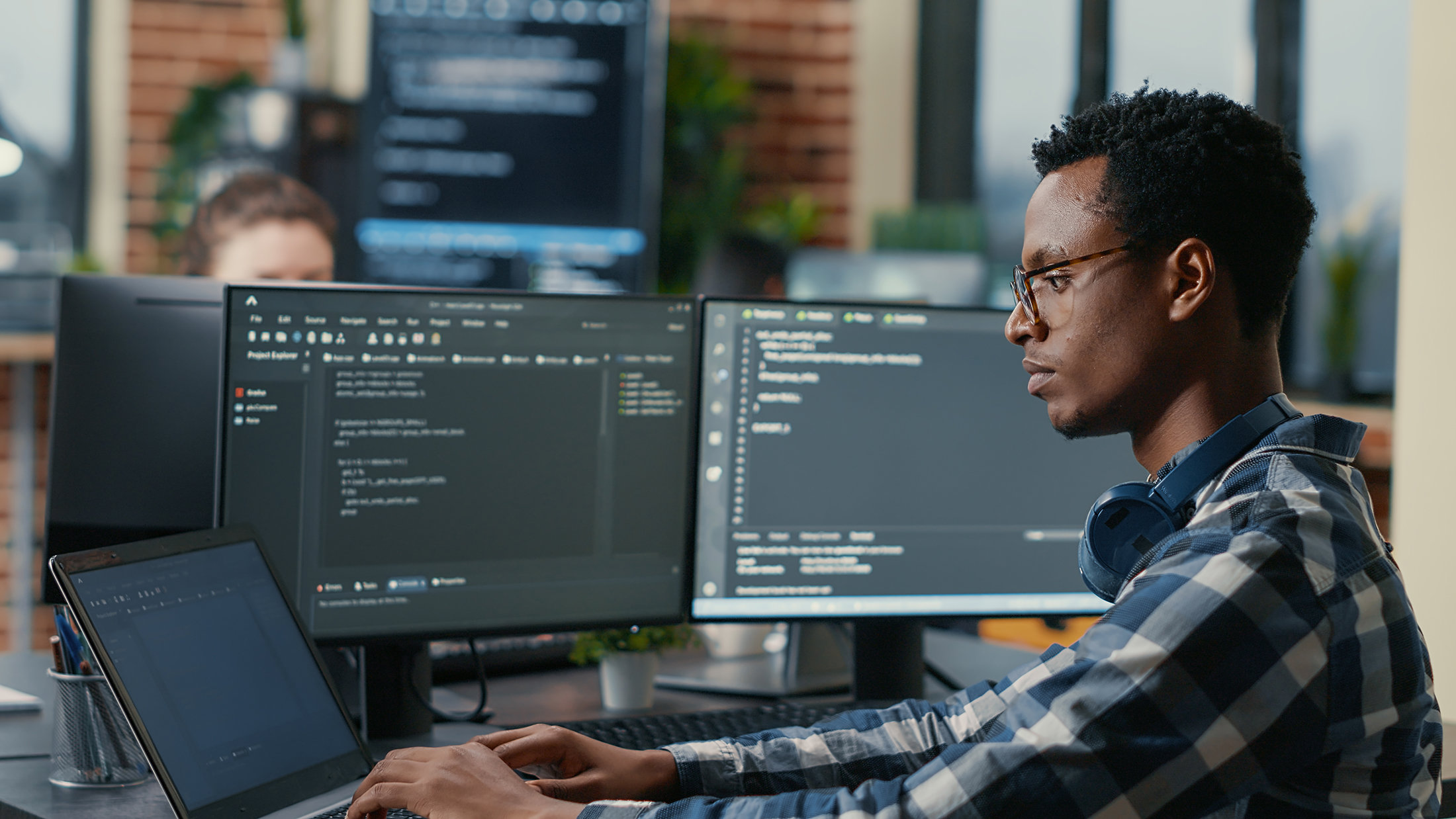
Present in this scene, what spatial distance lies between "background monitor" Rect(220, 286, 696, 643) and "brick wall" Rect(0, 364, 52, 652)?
8.07 feet

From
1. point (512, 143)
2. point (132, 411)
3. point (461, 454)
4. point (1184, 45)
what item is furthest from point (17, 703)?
point (1184, 45)

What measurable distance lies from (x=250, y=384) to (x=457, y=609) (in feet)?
1.00

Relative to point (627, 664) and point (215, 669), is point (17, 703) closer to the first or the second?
point (215, 669)

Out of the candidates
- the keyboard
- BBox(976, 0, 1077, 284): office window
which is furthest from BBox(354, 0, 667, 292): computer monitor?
the keyboard

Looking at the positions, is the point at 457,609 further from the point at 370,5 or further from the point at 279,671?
the point at 370,5

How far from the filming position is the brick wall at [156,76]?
365 cm

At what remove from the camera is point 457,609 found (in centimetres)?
135

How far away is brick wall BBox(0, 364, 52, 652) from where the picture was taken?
133 inches

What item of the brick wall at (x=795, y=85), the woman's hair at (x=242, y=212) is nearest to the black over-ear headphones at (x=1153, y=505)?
the woman's hair at (x=242, y=212)

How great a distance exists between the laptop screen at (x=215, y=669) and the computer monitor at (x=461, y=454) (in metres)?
0.12

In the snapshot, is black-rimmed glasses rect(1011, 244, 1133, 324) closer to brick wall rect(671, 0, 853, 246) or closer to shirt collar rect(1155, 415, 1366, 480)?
shirt collar rect(1155, 415, 1366, 480)

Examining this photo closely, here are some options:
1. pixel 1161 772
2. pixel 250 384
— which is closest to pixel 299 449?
pixel 250 384

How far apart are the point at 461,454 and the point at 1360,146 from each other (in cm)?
258

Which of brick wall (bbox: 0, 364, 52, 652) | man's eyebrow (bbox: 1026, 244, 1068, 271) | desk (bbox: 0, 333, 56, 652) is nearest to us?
man's eyebrow (bbox: 1026, 244, 1068, 271)
